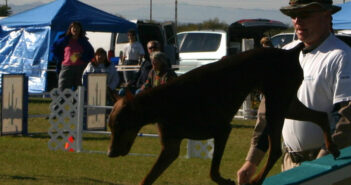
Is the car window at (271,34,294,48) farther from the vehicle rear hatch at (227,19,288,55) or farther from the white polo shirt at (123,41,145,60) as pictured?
the white polo shirt at (123,41,145,60)

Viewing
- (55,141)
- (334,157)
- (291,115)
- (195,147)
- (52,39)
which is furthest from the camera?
(52,39)

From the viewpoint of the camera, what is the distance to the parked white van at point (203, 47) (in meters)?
22.6

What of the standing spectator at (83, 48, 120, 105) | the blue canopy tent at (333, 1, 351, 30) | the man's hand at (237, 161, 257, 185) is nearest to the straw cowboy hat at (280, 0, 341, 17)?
the man's hand at (237, 161, 257, 185)

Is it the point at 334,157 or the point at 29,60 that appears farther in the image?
the point at 29,60

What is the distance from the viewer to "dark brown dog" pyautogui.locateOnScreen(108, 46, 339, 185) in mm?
2037

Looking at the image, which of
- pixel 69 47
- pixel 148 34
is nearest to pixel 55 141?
pixel 69 47

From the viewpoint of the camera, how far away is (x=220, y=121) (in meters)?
2.09

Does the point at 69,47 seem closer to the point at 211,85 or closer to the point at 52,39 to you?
the point at 52,39

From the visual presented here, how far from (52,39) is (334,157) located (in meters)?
16.9

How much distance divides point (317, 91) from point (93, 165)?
6.50 m

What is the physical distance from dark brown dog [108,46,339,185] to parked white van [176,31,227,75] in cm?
1978

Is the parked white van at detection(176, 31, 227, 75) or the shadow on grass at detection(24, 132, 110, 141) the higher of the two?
the parked white van at detection(176, 31, 227, 75)

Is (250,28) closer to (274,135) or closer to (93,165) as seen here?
(93,165)

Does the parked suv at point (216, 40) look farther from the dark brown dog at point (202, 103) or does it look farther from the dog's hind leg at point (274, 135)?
the dark brown dog at point (202, 103)
